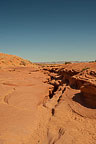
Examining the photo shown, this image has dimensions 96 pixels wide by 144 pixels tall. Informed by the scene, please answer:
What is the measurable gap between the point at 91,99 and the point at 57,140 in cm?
215

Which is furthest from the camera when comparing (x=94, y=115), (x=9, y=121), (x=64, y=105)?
(x=64, y=105)

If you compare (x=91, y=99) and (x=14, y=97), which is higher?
(x=91, y=99)

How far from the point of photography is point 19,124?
3.65 m

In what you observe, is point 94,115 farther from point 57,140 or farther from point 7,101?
point 7,101

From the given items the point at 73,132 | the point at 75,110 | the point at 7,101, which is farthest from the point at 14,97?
the point at 73,132

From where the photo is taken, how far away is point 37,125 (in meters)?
3.81

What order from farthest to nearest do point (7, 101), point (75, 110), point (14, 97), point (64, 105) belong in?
1. point (14, 97)
2. point (7, 101)
3. point (64, 105)
4. point (75, 110)

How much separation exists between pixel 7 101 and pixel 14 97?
57 cm

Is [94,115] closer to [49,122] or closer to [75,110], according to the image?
[75,110]

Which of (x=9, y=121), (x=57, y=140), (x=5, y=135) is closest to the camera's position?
(x=57, y=140)

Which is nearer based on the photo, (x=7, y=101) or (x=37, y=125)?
(x=37, y=125)

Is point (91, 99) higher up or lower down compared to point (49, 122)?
higher up

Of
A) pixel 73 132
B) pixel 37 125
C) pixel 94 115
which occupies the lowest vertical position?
pixel 37 125

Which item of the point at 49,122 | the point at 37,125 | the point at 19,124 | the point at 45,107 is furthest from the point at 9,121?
the point at 45,107
